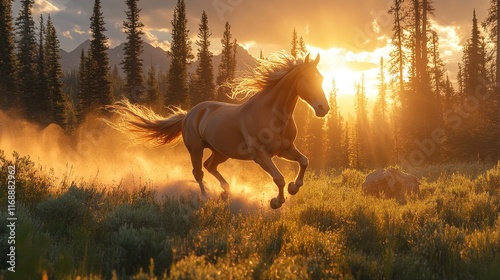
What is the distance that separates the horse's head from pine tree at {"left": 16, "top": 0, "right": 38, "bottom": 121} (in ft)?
161

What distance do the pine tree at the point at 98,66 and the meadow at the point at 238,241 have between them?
36889mm

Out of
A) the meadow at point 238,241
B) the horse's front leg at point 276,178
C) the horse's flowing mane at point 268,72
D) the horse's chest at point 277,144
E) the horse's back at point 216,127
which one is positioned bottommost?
the meadow at point 238,241

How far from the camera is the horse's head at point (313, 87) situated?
21.8 feet

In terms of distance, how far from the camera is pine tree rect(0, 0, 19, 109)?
146ft

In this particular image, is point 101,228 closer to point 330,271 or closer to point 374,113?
point 330,271

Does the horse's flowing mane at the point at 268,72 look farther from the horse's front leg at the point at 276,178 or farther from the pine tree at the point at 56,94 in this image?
the pine tree at the point at 56,94

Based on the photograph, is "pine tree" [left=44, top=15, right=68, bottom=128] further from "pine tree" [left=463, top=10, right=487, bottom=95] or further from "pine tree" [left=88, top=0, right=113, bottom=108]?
"pine tree" [left=463, top=10, right=487, bottom=95]

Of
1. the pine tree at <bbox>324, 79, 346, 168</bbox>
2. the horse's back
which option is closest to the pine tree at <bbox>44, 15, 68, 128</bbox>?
the pine tree at <bbox>324, 79, 346, 168</bbox>

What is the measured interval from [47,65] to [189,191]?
5728cm

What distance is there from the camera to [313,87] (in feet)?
22.4

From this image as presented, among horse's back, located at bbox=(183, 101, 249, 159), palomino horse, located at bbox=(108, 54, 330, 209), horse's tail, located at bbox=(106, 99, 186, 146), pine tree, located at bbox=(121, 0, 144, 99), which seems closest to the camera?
palomino horse, located at bbox=(108, 54, 330, 209)

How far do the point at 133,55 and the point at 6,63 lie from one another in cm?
1508
